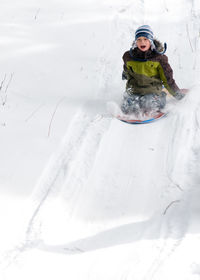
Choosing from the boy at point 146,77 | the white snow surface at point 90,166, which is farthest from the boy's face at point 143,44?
the white snow surface at point 90,166

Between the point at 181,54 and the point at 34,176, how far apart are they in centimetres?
316

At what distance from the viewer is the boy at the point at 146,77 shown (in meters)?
4.00

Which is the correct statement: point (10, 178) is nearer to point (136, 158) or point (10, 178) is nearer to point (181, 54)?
point (136, 158)

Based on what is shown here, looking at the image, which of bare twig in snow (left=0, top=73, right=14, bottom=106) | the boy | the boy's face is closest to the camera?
the boy's face

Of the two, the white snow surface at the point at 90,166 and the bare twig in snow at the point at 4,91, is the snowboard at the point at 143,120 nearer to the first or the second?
the white snow surface at the point at 90,166

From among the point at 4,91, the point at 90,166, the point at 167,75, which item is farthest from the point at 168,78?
the point at 4,91

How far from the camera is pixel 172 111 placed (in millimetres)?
4230

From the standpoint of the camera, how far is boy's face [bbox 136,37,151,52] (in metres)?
3.89

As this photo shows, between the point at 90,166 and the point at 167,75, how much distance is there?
144cm

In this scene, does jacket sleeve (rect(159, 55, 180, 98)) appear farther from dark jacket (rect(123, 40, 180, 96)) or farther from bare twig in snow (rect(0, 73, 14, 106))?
bare twig in snow (rect(0, 73, 14, 106))

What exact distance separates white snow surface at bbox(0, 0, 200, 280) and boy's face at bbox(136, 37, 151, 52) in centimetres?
76

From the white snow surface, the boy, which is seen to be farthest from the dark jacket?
the white snow surface

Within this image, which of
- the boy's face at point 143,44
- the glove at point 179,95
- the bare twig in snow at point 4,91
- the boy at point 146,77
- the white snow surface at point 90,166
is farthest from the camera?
the bare twig in snow at point 4,91

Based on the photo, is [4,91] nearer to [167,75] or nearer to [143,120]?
[143,120]
